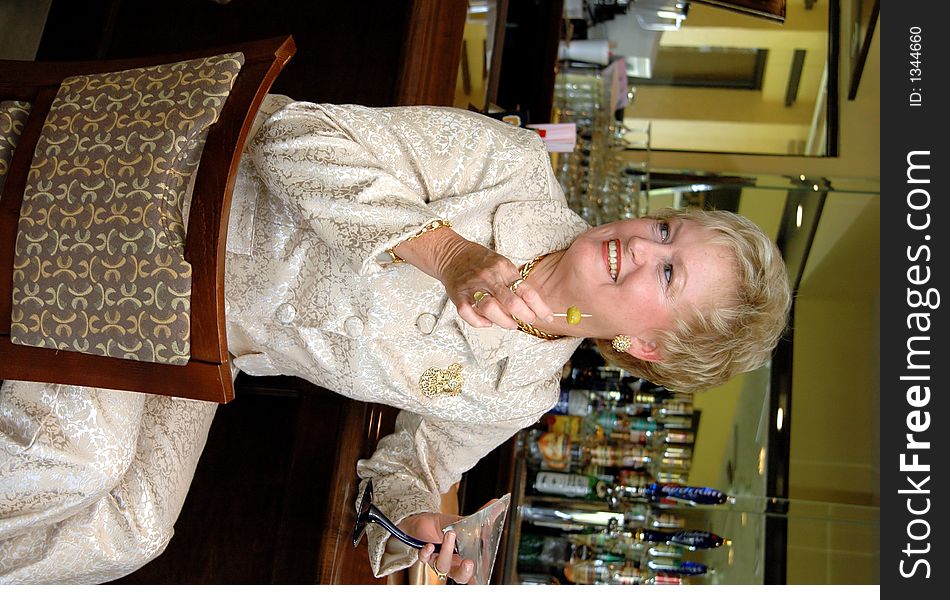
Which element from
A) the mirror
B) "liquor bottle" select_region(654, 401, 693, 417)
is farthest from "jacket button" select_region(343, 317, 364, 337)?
the mirror

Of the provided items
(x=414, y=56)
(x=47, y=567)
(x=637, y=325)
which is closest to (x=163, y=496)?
(x=47, y=567)

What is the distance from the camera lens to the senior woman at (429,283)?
4.89 ft

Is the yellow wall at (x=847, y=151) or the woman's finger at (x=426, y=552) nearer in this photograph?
the woman's finger at (x=426, y=552)

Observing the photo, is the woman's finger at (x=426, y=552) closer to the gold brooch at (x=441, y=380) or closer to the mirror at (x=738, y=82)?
the gold brooch at (x=441, y=380)

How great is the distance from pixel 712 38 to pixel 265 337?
3.85m

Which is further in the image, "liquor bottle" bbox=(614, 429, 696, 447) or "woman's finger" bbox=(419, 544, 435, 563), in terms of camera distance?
"liquor bottle" bbox=(614, 429, 696, 447)

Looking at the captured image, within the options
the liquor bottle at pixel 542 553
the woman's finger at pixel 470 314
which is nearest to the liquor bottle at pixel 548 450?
the liquor bottle at pixel 542 553

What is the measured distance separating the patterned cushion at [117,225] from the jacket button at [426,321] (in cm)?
52

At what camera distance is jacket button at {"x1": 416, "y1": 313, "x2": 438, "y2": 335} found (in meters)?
1.69

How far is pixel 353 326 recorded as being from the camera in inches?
65.6

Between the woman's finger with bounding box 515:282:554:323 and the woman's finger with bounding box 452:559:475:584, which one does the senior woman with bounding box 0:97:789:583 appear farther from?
the woman's finger with bounding box 515:282:554:323

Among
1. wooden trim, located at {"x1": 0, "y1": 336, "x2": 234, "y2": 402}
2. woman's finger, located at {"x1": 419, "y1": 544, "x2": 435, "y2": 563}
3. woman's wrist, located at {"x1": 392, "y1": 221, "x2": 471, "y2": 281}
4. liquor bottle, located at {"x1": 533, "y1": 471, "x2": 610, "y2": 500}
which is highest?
woman's wrist, located at {"x1": 392, "y1": 221, "x2": 471, "y2": 281}

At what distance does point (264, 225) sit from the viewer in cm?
167

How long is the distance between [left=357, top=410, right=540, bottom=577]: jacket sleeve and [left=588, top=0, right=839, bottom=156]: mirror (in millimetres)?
3043
